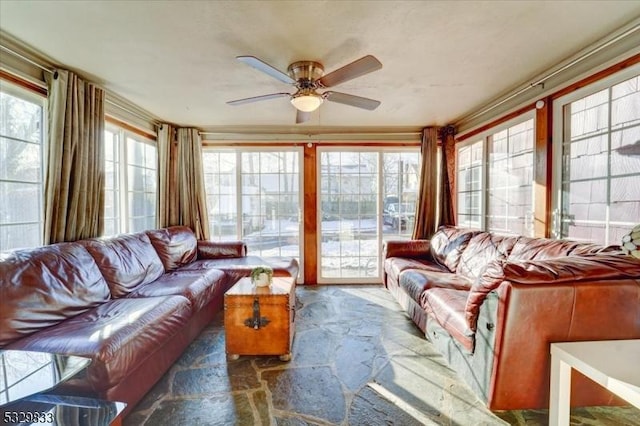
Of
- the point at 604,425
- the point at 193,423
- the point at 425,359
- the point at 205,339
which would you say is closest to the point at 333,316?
the point at 425,359

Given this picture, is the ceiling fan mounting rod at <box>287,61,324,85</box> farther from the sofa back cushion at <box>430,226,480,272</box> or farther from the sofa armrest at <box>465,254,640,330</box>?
the sofa back cushion at <box>430,226,480,272</box>

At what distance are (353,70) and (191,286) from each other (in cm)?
224

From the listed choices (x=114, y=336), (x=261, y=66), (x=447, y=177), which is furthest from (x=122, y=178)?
(x=447, y=177)

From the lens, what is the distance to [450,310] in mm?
2068

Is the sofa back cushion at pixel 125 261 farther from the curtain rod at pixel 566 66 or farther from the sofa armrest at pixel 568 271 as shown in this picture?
the curtain rod at pixel 566 66

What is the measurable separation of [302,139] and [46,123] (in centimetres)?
280

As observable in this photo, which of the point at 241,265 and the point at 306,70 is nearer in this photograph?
the point at 306,70

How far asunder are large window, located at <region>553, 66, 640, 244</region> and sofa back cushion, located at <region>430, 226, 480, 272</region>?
0.88 m

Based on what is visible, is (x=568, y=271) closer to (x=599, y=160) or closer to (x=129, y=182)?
(x=599, y=160)

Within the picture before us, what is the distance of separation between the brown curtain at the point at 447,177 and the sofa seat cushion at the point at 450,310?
5.94 feet

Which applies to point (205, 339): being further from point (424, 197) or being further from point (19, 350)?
point (424, 197)

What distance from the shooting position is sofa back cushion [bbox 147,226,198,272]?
3230 mm

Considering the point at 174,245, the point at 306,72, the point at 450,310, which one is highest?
the point at 306,72

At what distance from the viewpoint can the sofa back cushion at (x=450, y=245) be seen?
318 cm
